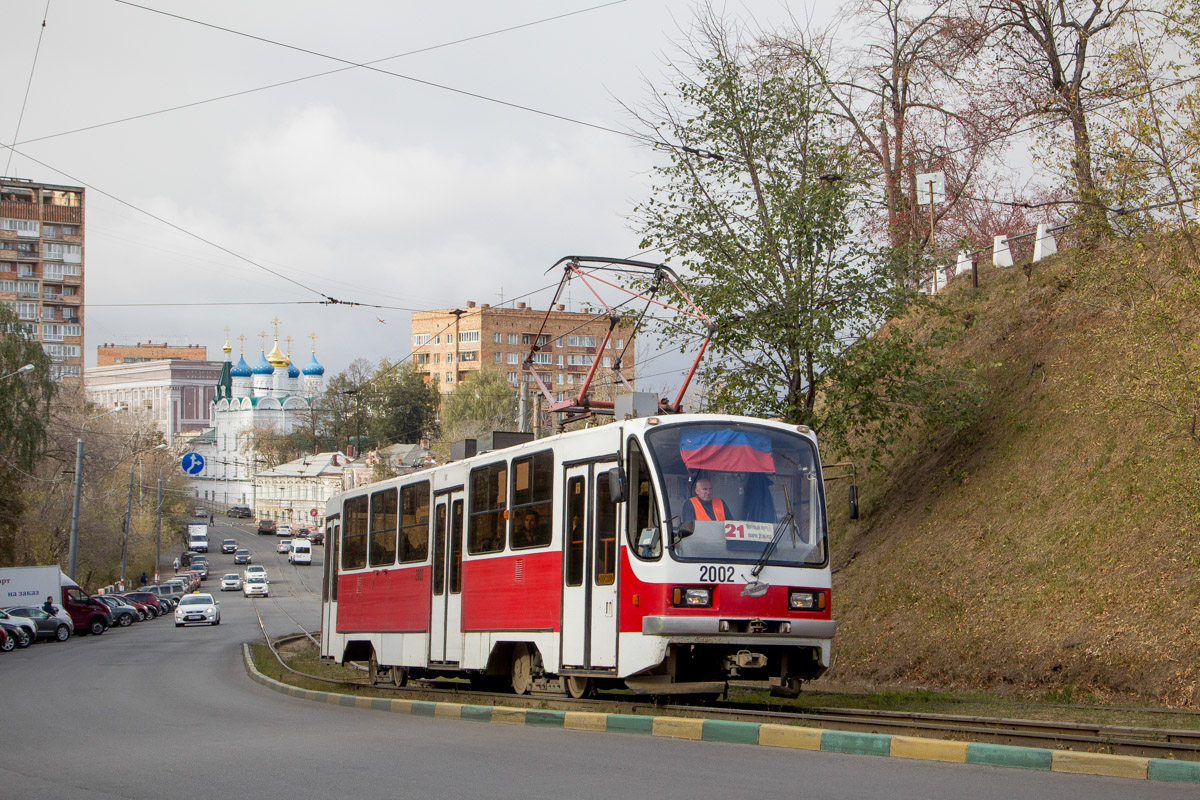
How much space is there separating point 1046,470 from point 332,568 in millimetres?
12964

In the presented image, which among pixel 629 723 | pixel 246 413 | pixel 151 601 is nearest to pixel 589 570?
pixel 629 723

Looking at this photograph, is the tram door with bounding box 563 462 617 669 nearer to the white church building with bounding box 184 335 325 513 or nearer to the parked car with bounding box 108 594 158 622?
the parked car with bounding box 108 594 158 622

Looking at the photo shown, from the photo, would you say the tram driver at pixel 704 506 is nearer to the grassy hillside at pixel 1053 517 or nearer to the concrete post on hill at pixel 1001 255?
the grassy hillside at pixel 1053 517

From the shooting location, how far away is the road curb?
8227 mm

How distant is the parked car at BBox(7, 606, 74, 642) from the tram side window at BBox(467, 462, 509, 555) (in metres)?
31.9

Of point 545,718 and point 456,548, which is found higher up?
point 456,548

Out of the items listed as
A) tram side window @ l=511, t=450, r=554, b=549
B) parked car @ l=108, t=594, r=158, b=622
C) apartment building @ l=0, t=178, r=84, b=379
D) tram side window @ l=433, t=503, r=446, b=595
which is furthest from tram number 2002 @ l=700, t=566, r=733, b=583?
apartment building @ l=0, t=178, r=84, b=379

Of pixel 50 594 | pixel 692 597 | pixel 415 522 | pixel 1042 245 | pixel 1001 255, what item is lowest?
pixel 50 594

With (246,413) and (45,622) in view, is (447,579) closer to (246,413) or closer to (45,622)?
(45,622)

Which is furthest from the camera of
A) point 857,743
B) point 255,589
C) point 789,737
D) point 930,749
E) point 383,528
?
point 255,589

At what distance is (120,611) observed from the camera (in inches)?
2115

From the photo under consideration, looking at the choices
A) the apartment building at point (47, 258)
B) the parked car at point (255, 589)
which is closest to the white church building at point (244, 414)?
the apartment building at point (47, 258)

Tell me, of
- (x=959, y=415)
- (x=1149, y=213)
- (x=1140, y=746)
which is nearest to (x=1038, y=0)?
(x=959, y=415)

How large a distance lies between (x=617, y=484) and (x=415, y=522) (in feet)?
22.7
